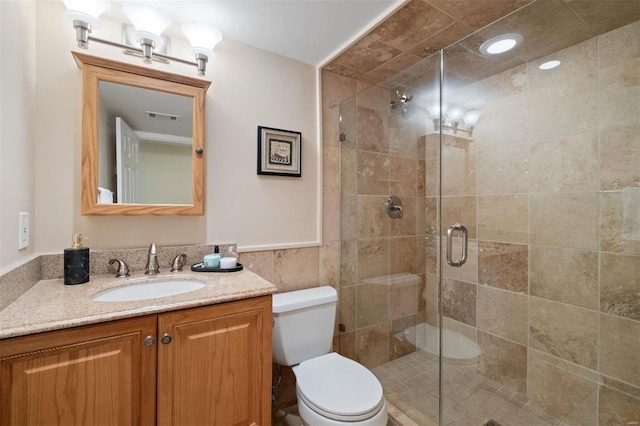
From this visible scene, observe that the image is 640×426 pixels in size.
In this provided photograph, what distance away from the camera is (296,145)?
5.86 ft

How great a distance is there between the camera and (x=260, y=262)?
65.1 inches

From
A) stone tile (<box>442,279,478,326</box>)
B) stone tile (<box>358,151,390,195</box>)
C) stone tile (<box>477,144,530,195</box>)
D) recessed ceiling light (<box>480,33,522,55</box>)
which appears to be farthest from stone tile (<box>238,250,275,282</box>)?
recessed ceiling light (<box>480,33,522,55</box>)

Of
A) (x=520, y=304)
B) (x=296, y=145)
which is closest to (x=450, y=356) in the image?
(x=520, y=304)

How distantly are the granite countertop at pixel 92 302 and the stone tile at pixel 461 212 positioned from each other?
139 cm

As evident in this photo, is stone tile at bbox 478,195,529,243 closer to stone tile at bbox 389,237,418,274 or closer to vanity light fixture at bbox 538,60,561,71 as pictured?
stone tile at bbox 389,237,418,274

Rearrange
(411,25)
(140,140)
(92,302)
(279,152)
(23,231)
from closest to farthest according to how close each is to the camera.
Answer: (92,302), (23,231), (140,140), (411,25), (279,152)

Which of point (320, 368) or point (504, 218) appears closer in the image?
point (320, 368)

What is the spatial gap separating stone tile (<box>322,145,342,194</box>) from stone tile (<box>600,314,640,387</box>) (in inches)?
66.0

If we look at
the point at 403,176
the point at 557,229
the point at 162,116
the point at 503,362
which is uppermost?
the point at 162,116

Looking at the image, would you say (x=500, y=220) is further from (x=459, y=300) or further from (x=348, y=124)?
(x=348, y=124)

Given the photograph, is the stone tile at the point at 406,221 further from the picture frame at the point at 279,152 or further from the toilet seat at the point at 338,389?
the toilet seat at the point at 338,389

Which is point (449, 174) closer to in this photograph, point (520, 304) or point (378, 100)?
point (378, 100)

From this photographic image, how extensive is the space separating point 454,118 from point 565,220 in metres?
0.92

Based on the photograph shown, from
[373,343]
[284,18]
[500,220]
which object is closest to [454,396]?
[373,343]
